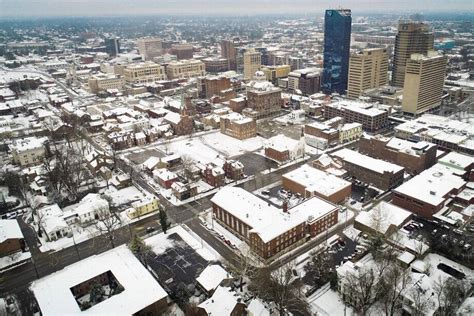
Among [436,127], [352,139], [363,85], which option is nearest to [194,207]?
[352,139]

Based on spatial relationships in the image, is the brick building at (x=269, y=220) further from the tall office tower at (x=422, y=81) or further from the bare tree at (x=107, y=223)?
the tall office tower at (x=422, y=81)

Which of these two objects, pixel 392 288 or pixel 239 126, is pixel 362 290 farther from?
pixel 239 126

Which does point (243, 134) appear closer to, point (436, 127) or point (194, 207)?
point (194, 207)

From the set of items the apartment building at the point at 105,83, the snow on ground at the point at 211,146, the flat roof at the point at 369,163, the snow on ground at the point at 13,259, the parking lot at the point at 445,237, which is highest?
the apartment building at the point at 105,83

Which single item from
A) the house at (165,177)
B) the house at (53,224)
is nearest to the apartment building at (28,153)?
the house at (53,224)

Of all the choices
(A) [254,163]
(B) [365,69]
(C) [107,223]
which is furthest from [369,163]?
(B) [365,69]

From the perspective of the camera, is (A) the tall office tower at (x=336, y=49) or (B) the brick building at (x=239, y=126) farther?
(A) the tall office tower at (x=336, y=49)

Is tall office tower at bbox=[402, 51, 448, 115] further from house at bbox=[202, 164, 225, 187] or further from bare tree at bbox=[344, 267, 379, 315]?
bare tree at bbox=[344, 267, 379, 315]

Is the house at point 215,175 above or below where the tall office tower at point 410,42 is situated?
below
